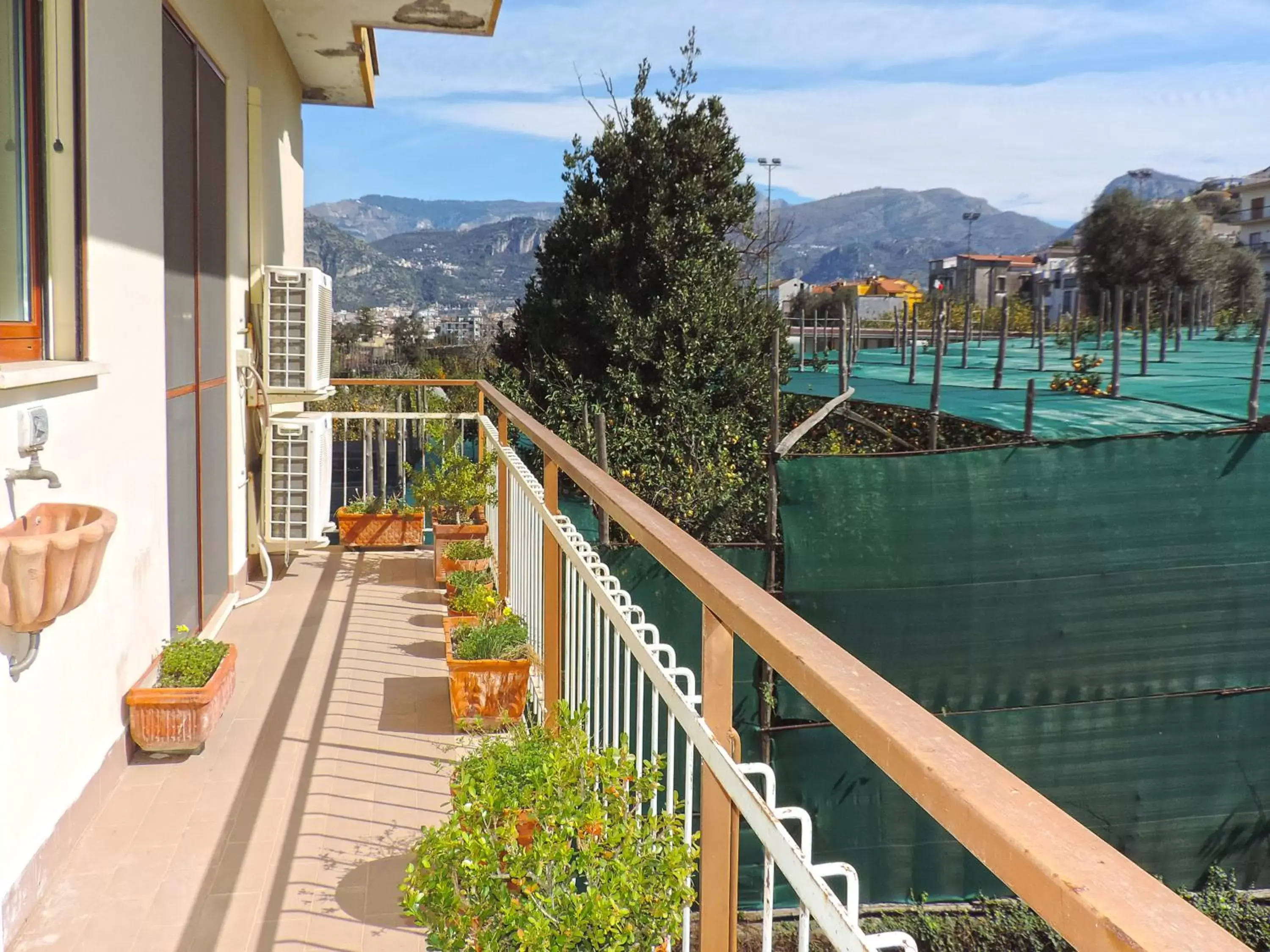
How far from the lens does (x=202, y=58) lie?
4.34 meters

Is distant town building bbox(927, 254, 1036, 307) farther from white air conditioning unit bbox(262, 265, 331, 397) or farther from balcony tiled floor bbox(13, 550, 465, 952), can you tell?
balcony tiled floor bbox(13, 550, 465, 952)

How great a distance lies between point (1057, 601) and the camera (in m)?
5.66

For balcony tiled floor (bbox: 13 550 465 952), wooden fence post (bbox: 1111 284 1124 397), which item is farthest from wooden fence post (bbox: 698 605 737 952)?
wooden fence post (bbox: 1111 284 1124 397)

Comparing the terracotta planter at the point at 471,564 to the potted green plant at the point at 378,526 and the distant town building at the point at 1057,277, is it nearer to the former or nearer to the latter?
the potted green plant at the point at 378,526

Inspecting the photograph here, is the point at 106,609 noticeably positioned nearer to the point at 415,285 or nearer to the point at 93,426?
the point at 93,426

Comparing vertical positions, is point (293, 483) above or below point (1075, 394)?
below

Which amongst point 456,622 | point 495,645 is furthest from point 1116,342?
point 495,645

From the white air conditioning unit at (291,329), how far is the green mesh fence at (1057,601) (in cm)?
253

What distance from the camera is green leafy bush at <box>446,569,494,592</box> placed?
4.02 m

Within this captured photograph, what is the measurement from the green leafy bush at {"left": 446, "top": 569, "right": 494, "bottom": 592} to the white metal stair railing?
0.57ft

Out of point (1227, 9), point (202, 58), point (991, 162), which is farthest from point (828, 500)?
point (991, 162)

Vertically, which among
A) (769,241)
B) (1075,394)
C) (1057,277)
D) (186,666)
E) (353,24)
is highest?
(1057,277)

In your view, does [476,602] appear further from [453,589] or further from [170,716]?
[170,716]

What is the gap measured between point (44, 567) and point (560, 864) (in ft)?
3.98
